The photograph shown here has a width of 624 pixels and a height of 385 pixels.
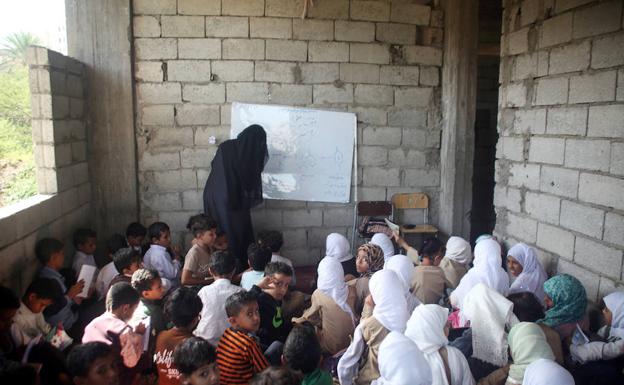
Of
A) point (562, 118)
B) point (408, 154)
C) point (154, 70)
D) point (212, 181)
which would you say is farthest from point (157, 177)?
point (562, 118)

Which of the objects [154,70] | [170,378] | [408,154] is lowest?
[170,378]

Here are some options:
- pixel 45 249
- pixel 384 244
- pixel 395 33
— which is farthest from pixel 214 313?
pixel 395 33

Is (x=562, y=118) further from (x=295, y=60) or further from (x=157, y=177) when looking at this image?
(x=157, y=177)

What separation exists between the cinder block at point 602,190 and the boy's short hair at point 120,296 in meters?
3.57

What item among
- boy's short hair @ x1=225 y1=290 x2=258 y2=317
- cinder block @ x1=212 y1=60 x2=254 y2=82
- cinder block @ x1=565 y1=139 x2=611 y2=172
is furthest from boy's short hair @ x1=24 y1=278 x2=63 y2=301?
cinder block @ x1=565 y1=139 x2=611 y2=172

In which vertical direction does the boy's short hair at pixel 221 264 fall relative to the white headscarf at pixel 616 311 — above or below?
above

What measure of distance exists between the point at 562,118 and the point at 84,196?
4.93 meters

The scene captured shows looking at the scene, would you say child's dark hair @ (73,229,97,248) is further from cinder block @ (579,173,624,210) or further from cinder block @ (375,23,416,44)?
cinder block @ (579,173,624,210)

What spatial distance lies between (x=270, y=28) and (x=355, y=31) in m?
1.05

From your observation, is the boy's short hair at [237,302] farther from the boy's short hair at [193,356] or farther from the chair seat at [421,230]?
the chair seat at [421,230]

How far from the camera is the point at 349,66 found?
235 inches

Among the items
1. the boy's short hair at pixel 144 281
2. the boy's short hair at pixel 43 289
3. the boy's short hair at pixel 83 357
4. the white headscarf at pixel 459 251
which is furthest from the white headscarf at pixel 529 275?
the boy's short hair at pixel 43 289

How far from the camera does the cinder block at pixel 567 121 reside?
4.11m

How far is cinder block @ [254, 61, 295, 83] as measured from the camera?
5.79m
